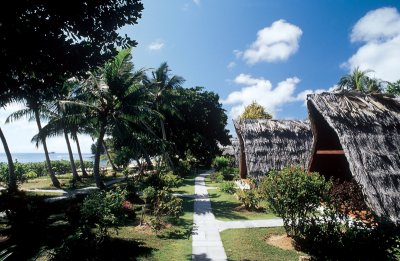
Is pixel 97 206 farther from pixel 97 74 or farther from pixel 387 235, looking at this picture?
pixel 97 74

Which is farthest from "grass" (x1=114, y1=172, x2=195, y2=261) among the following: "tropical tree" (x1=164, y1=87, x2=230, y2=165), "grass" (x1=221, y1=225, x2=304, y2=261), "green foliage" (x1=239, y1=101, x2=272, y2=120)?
"green foliage" (x1=239, y1=101, x2=272, y2=120)

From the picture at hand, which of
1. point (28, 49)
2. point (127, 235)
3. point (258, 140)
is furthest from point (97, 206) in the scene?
point (258, 140)

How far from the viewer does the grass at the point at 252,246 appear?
8.00 metres

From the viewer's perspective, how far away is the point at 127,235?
10.2 metres

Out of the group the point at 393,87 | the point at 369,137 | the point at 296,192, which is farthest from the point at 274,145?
the point at 393,87

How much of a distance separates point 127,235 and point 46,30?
6.81 m

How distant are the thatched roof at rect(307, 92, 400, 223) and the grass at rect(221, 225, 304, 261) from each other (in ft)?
9.54

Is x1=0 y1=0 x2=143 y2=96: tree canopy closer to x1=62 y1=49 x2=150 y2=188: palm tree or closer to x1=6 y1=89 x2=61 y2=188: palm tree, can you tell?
x1=62 y1=49 x2=150 y2=188: palm tree

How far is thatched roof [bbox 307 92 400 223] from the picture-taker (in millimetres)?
8703

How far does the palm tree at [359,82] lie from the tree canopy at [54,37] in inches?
1010

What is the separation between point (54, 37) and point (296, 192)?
7197 mm

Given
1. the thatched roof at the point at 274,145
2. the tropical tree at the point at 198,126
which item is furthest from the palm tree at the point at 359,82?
the tropical tree at the point at 198,126

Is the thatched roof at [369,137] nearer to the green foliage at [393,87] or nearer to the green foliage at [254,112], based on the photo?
the green foliage at [393,87]

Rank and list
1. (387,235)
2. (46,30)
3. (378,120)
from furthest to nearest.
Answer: (378,120) < (46,30) < (387,235)
